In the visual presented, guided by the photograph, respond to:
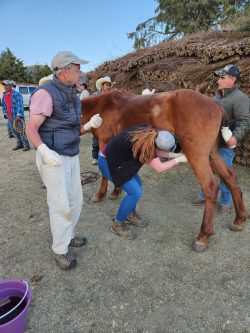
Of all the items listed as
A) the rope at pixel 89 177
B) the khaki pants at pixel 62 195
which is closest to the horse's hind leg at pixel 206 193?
the khaki pants at pixel 62 195

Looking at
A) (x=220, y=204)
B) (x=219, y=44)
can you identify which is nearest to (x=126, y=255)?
(x=220, y=204)

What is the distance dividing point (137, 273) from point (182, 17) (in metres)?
16.3

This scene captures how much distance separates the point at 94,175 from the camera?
5273 mm

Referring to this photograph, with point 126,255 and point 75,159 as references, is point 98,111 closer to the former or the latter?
point 75,159

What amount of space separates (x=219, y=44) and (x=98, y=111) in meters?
2.84

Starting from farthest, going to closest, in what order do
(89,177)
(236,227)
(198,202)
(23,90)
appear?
(23,90)
(89,177)
(198,202)
(236,227)

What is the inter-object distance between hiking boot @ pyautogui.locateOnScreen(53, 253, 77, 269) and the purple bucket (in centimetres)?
59

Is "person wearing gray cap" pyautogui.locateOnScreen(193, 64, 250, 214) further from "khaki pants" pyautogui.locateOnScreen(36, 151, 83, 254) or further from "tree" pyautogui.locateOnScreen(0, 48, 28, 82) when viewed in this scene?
"tree" pyautogui.locateOnScreen(0, 48, 28, 82)

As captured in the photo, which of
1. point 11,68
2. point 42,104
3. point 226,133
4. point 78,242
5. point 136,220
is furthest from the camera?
point 11,68

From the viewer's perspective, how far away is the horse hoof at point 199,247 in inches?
115

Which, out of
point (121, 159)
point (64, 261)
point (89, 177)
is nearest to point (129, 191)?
point (121, 159)

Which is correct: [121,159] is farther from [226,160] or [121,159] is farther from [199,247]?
[226,160]

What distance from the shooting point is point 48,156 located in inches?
86.8

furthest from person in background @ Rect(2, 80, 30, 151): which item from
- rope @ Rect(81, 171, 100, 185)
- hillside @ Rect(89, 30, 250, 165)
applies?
rope @ Rect(81, 171, 100, 185)
